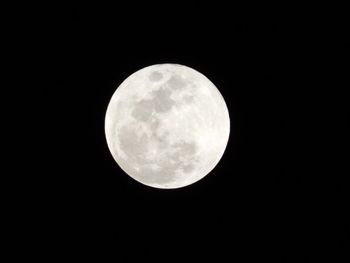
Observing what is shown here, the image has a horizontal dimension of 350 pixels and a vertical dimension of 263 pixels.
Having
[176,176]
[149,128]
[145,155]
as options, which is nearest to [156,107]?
[149,128]

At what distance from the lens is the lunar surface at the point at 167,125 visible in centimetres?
638

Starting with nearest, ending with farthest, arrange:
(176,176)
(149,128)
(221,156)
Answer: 1. (149,128)
2. (176,176)
3. (221,156)

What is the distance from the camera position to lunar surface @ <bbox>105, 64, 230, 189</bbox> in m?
6.38

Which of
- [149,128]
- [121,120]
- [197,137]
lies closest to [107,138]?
[121,120]

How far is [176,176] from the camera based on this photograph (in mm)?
6824

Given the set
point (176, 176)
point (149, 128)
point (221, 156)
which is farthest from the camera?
point (221, 156)

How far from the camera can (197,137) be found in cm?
650

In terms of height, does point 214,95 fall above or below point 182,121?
above

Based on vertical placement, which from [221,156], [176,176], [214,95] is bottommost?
[176,176]

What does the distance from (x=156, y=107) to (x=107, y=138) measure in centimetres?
133

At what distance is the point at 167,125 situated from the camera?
20.8ft

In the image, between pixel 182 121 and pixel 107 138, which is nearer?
pixel 182 121

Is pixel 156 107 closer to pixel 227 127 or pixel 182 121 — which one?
pixel 182 121

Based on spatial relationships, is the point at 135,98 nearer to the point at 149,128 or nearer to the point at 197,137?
the point at 149,128
